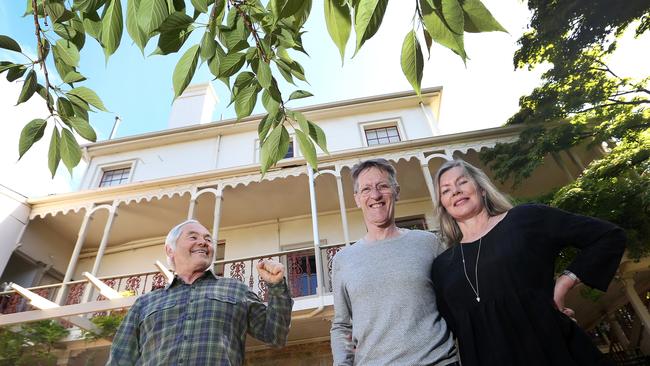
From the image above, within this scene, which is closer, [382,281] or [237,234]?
[382,281]

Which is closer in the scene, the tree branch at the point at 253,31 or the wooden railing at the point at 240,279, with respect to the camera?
the tree branch at the point at 253,31

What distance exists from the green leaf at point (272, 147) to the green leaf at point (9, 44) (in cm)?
64

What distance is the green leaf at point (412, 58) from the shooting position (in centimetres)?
62

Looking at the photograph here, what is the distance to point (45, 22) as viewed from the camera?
98 centimetres

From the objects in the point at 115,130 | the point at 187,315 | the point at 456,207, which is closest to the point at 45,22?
the point at 187,315

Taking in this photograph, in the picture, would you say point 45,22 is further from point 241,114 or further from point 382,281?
point 382,281

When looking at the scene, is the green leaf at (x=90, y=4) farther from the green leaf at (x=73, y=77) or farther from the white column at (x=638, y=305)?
the white column at (x=638, y=305)

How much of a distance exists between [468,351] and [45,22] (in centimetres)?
166

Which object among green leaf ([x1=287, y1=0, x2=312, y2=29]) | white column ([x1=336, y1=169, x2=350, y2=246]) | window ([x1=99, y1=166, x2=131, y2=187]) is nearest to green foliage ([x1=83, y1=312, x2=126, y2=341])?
white column ([x1=336, y1=169, x2=350, y2=246])

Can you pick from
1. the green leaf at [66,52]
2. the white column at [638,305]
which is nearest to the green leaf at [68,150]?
the green leaf at [66,52]

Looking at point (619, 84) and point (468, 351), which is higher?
point (619, 84)

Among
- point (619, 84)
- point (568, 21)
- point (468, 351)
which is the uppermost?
point (568, 21)

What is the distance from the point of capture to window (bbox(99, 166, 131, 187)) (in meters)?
10.2

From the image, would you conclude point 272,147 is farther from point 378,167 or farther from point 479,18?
point 378,167
